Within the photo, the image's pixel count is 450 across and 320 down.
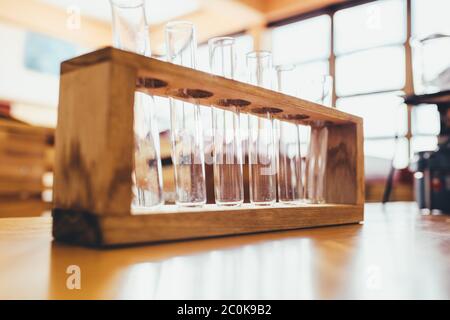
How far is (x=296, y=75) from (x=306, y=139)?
0.41ft

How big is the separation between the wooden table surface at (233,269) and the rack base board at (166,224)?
2 centimetres

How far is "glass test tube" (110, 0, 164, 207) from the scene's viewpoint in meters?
0.61

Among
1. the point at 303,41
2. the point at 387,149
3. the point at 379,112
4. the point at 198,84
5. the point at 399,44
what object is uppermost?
the point at 303,41

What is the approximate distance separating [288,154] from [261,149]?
0.35 feet

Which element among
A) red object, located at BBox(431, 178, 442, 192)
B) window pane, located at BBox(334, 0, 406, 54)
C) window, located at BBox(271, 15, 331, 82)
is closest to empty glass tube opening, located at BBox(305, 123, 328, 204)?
red object, located at BBox(431, 178, 442, 192)

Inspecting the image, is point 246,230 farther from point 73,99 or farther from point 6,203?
point 6,203

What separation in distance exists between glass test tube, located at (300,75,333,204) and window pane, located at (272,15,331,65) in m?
4.25

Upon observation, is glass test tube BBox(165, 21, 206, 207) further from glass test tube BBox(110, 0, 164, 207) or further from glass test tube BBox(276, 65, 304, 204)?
glass test tube BBox(276, 65, 304, 204)

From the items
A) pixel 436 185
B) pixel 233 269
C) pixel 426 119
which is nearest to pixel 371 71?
pixel 426 119

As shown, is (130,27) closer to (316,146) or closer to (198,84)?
(198,84)

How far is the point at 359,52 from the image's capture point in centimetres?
473

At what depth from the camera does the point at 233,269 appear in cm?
41

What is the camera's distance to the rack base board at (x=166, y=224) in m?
0.53
